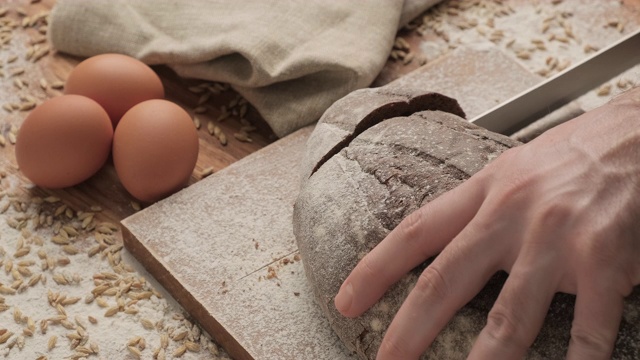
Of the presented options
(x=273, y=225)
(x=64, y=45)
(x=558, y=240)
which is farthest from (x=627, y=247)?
(x=64, y=45)

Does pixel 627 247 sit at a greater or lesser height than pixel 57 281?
greater

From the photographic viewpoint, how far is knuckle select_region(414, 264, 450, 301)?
3.93 ft

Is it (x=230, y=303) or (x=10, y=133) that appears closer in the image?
(x=230, y=303)

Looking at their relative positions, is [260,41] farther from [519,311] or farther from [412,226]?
[519,311]

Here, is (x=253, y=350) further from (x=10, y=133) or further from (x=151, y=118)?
(x=10, y=133)

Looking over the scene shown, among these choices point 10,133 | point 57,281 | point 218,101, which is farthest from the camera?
point 218,101

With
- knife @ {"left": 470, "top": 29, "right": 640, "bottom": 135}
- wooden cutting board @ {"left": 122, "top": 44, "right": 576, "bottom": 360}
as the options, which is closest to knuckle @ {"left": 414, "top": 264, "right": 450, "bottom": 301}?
wooden cutting board @ {"left": 122, "top": 44, "right": 576, "bottom": 360}

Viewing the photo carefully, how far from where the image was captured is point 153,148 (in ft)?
5.96

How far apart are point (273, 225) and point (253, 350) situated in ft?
1.12

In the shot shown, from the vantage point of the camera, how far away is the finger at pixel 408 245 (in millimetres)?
1241

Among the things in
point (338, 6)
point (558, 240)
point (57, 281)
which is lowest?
point (57, 281)

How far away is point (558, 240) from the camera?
1112mm

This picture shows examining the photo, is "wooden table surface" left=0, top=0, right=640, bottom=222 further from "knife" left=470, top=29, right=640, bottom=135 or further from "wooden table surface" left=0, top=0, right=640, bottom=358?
"knife" left=470, top=29, right=640, bottom=135

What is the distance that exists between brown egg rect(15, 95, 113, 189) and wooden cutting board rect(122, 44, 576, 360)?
19 cm
